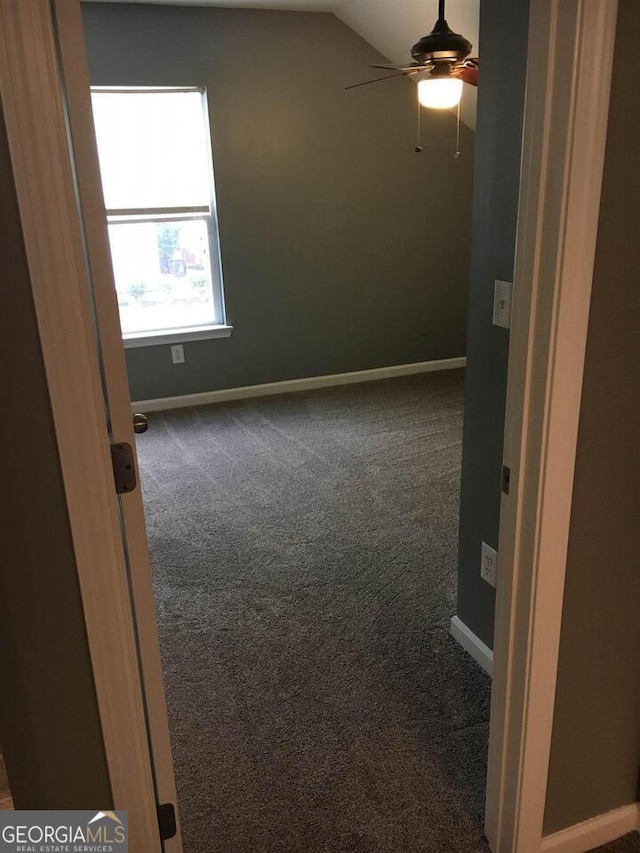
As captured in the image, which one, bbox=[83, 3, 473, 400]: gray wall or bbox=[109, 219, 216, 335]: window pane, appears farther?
bbox=[109, 219, 216, 335]: window pane

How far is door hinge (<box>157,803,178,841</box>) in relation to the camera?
1.38 meters

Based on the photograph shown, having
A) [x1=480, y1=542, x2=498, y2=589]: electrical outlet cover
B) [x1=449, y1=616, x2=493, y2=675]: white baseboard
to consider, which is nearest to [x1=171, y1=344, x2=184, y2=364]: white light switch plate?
[x1=449, y1=616, x2=493, y2=675]: white baseboard

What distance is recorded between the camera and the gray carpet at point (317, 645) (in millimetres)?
1779

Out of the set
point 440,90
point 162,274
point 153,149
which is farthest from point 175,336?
point 440,90

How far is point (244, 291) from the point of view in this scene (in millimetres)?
4887

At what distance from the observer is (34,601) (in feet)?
3.72

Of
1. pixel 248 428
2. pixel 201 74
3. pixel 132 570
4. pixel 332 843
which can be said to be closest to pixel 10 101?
pixel 132 570

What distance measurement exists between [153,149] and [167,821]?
4055 mm

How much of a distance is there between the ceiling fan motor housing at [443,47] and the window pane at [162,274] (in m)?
2.49

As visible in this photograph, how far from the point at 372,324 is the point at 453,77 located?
107 inches

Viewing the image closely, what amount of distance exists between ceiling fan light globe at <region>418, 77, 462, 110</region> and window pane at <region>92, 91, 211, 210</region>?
217 cm

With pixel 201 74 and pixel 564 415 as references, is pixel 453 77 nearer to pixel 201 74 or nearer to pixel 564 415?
pixel 564 415

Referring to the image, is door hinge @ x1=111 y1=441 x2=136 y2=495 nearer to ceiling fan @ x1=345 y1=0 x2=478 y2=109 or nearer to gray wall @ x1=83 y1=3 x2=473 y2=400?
ceiling fan @ x1=345 y1=0 x2=478 y2=109

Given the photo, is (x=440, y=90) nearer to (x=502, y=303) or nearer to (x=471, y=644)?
(x=502, y=303)
